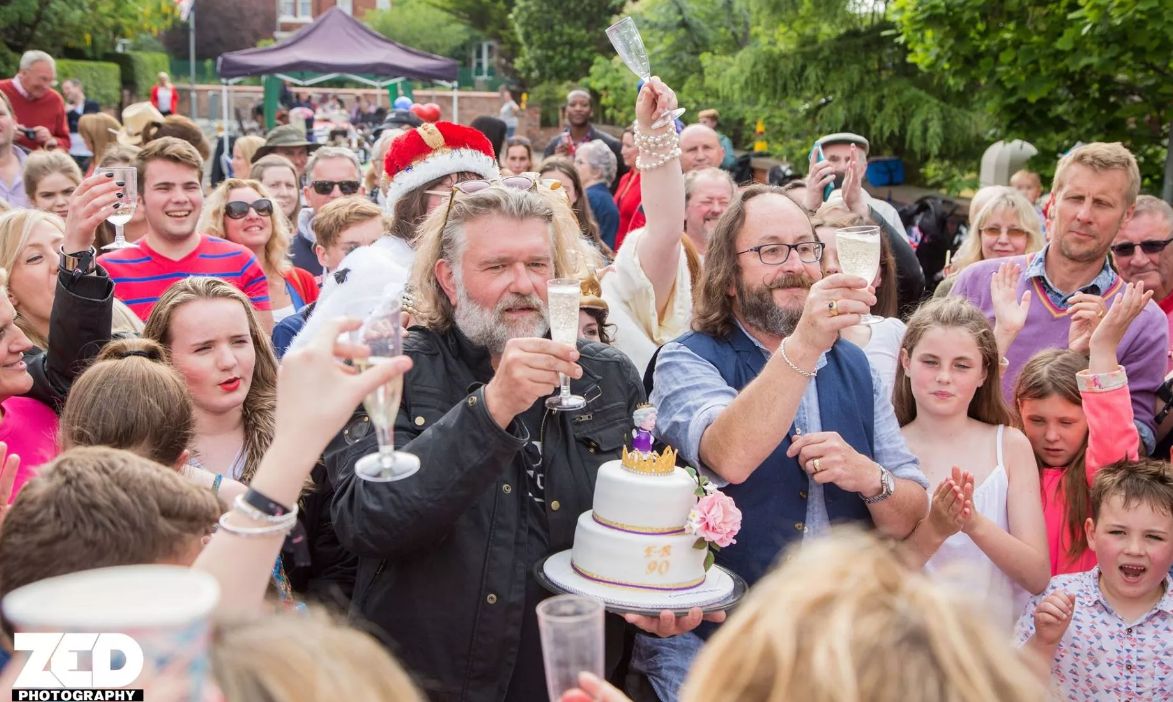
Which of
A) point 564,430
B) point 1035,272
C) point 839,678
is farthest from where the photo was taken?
point 1035,272

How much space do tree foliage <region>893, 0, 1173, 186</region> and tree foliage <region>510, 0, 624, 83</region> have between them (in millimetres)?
25178

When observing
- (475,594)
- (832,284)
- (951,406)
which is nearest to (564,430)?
(475,594)

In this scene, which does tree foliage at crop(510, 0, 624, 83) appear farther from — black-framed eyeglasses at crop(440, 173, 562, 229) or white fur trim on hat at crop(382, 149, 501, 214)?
black-framed eyeglasses at crop(440, 173, 562, 229)

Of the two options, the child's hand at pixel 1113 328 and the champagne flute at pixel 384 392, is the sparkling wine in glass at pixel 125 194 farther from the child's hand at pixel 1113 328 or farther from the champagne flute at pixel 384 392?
the child's hand at pixel 1113 328

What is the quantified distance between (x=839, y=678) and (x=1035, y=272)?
168 inches

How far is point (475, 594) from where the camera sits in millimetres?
2828

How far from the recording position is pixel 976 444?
3998 millimetres

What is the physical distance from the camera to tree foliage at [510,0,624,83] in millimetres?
33469

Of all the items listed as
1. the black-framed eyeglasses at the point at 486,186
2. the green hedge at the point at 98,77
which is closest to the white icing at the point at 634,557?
the black-framed eyeglasses at the point at 486,186

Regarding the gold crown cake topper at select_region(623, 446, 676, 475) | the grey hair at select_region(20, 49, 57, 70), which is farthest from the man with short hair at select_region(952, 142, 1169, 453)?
the grey hair at select_region(20, 49, 57, 70)

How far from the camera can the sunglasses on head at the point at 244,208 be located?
639 centimetres

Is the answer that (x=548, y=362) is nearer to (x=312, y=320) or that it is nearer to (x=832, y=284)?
(x=832, y=284)

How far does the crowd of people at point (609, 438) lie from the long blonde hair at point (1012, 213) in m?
0.88

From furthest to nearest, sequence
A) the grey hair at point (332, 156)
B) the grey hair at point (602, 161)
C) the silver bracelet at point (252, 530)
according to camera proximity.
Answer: the grey hair at point (602, 161), the grey hair at point (332, 156), the silver bracelet at point (252, 530)
